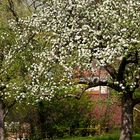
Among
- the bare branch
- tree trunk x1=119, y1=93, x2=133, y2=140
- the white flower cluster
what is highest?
the white flower cluster

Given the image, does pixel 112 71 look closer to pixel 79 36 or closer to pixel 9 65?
pixel 79 36

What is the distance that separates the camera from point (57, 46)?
66.4ft

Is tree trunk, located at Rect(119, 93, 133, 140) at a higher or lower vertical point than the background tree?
lower

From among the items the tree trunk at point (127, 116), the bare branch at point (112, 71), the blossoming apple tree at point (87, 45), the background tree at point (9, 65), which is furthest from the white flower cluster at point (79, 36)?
the tree trunk at point (127, 116)

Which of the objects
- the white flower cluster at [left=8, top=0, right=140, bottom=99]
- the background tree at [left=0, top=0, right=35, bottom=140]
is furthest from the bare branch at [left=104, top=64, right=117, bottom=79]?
the background tree at [left=0, top=0, right=35, bottom=140]

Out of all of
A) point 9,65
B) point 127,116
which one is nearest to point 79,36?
point 127,116

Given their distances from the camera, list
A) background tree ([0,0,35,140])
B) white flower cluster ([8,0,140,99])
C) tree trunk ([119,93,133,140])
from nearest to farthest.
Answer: white flower cluster ([8,0,140,99]), tree trunk ([119,93,133,140]), background tree ([0,0,35,140])

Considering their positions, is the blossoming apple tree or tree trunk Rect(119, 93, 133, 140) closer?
the blossoming apple tree

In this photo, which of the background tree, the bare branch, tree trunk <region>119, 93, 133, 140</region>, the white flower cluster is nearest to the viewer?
the white flower cluster

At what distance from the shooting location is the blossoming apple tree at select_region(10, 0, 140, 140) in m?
18.8

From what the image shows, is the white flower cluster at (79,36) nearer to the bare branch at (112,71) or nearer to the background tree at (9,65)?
the background tree at (9,65)

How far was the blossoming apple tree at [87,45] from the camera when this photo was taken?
61.7 ft

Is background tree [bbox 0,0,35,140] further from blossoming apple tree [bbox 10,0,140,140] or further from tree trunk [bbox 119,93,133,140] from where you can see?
tree trunk [bbox 119,93,133,140]

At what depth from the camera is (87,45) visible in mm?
19188
